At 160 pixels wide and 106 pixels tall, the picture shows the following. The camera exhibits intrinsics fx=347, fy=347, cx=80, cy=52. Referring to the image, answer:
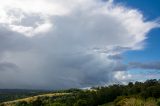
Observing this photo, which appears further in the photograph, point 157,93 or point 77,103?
point 77,103

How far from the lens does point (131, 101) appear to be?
138125 mm

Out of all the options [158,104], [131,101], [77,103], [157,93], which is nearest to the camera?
[158,104]

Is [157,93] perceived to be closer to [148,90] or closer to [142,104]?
[148,90]

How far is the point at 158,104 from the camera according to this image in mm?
127438

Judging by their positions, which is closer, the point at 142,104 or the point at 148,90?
the point at 142,104

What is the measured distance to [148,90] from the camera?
17862cm

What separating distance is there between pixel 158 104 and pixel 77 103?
77642 millimetres

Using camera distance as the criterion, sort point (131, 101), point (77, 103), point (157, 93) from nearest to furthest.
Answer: point (131, 101) < point (157, 93) < point (77, 103)

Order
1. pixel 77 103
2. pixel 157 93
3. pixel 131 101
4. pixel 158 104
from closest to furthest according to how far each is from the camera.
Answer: pixel 158 104 → pixel 131 101 → pixel 157 93 → pixel 77 103

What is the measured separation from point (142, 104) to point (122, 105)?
11626mm

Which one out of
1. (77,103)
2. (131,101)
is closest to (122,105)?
(131,101)

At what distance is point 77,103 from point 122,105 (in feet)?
197

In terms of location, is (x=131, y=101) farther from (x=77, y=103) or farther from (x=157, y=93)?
(x=77, y=103)

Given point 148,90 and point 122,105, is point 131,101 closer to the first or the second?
point 122,105
